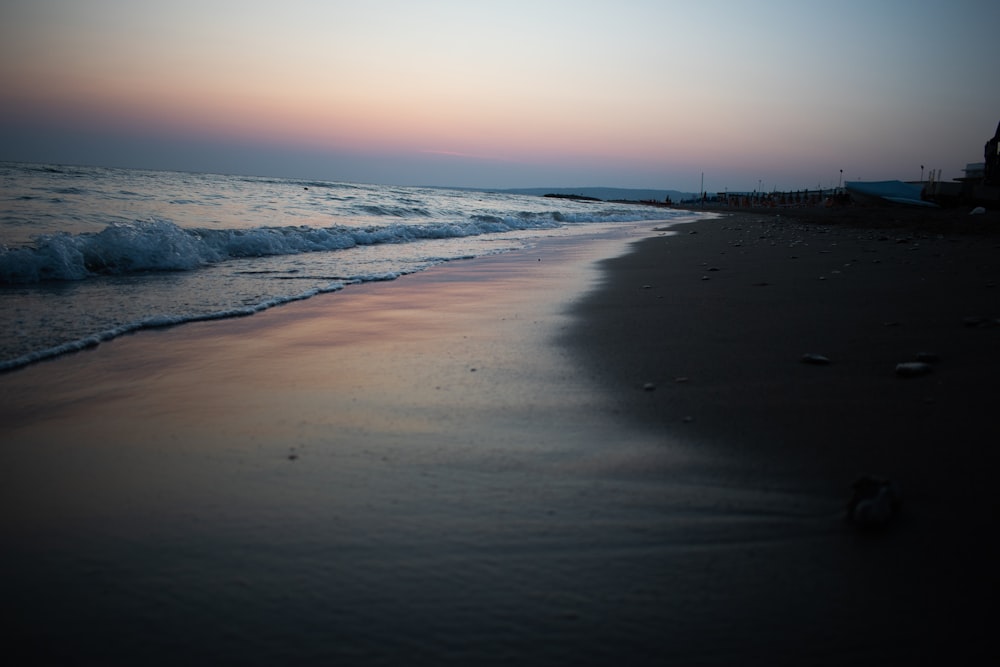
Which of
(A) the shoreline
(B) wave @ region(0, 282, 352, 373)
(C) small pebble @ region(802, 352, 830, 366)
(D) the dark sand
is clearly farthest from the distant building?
(B) wave @ region(0, 282, 352, 373)

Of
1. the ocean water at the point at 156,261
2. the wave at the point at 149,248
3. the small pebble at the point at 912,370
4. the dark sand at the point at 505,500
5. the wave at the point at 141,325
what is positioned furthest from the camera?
the wave at the point at 149,248

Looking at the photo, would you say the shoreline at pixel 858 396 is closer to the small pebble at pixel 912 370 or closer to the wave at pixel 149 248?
the small pebble at pixel 912 370

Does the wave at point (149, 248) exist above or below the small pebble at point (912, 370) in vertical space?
above

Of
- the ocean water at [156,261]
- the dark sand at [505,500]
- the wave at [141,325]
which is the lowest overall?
the dark sand at [505,500]

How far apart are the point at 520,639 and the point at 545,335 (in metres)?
2.63

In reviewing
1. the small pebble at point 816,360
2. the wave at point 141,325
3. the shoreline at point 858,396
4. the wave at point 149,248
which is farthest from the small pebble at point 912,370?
the wave at point 149,248

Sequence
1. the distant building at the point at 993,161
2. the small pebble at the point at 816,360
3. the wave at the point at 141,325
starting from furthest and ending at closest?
the distant building at the point at 993,161
the wave at the point at 141,325
the small pebble at the point at 816,360

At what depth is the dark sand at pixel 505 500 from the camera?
1.14 meters

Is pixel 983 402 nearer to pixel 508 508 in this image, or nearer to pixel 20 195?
pixel 508 508

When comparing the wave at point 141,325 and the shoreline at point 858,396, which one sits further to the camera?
the wave at point 141,325

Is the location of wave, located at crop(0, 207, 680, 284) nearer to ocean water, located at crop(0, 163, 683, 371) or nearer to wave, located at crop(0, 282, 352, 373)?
ocean water, located at crop(0, 163, 683, 371)

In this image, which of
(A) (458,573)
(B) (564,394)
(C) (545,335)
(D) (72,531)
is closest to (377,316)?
(C) (545,335)

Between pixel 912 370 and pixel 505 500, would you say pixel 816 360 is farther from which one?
pixel 505 500

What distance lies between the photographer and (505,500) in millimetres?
1641
